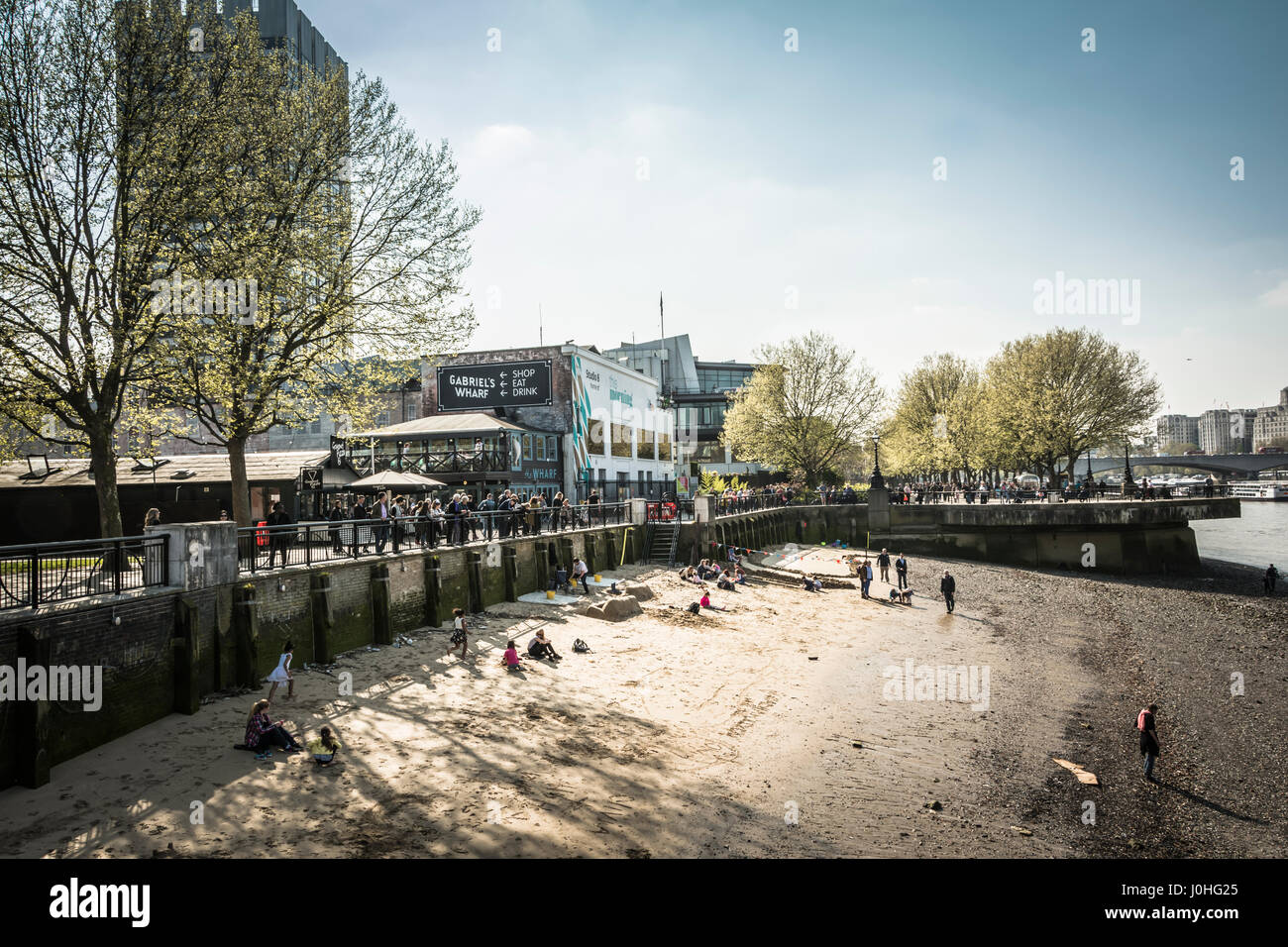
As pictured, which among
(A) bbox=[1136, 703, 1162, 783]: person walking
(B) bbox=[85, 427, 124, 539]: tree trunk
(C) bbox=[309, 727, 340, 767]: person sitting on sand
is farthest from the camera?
(B) bbox=[85, 427, 124, 539]: tree trunk

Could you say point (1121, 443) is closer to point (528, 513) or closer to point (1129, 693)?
point (1129, 693)

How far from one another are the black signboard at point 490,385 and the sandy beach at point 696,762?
23.9m

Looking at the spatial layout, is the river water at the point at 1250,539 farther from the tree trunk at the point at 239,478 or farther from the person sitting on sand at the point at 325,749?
the tree trunk at the point at 239,478

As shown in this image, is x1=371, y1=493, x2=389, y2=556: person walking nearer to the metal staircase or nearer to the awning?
the awning

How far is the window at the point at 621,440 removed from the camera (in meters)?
49.5

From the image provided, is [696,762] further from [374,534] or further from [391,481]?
[391,481]

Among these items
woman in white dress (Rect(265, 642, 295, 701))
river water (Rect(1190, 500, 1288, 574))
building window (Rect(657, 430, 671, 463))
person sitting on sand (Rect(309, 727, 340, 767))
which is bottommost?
river water (Rect(1190, 500, 1288, 574))

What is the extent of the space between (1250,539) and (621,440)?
53.6 meters

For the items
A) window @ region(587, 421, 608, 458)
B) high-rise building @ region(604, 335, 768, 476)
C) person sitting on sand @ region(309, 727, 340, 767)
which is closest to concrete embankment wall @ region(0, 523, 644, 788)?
person sitting on sand @ region(309, 727, 340, 767)

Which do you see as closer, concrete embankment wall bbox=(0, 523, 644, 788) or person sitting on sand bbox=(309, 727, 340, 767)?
concrete embankment wall bbox=(0, 523, 644, 788)

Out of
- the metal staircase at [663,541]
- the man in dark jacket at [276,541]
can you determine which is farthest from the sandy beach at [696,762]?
the metal staircase at [663,541]

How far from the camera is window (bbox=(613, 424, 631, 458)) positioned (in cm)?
4947

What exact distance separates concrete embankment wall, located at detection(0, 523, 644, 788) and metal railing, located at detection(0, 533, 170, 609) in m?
0.31

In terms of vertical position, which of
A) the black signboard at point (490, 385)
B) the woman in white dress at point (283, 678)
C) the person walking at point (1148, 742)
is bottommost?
the person walking at point (1148, 742)
